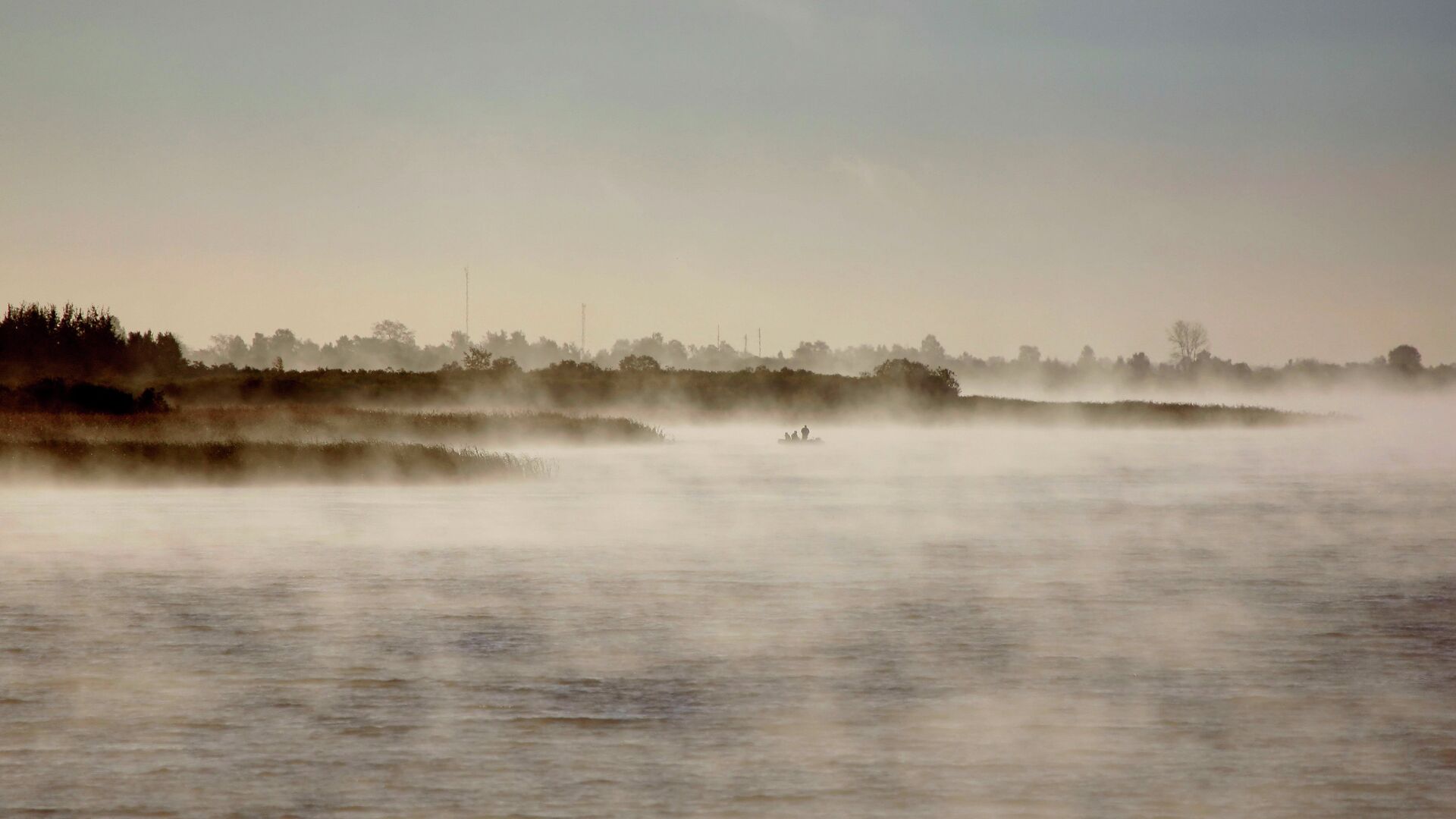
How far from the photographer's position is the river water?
35.6ft

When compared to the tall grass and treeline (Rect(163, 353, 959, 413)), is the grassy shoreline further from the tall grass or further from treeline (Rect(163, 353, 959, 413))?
treeline (Rect(163, 353, 959, 413))

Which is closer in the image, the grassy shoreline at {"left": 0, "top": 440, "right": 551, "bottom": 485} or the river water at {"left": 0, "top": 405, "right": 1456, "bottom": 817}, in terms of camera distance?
the river water at {"left": 0, "top": 405, "right": 1456, "bottom": 817}

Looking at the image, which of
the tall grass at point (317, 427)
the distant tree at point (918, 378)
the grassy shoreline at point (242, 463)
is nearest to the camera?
the grassy shoreline at point (242, 463)

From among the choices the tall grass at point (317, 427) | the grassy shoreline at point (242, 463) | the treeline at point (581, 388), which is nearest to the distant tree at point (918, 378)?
the treeline at point (581, 388)

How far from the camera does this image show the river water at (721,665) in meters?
10.8

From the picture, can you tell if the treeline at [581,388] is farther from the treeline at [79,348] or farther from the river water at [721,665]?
the river water at [721,665]

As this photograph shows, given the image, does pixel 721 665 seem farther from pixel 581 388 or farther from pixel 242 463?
pixel 581 388

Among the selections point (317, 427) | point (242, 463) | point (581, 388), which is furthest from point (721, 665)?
point (581, 388)

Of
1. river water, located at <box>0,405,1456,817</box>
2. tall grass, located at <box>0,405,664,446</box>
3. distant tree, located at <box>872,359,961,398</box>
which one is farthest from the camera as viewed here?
distant tree, located at <box>872,359,961,398</box>

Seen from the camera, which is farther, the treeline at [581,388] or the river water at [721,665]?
the treeline at [581,388]

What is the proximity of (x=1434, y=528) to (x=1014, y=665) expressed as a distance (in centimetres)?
2012

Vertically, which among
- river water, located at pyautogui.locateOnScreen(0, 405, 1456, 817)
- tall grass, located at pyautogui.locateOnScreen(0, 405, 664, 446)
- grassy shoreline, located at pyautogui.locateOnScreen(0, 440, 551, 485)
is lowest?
river water, located at pyautogui.locateOnScreen(0, 405, 1456, 817)

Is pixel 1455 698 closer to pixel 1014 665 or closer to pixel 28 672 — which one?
pixel 1014 665

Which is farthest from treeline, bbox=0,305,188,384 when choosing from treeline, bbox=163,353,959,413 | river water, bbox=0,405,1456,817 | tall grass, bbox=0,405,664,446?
river water, bbox=0,405,1456,817
